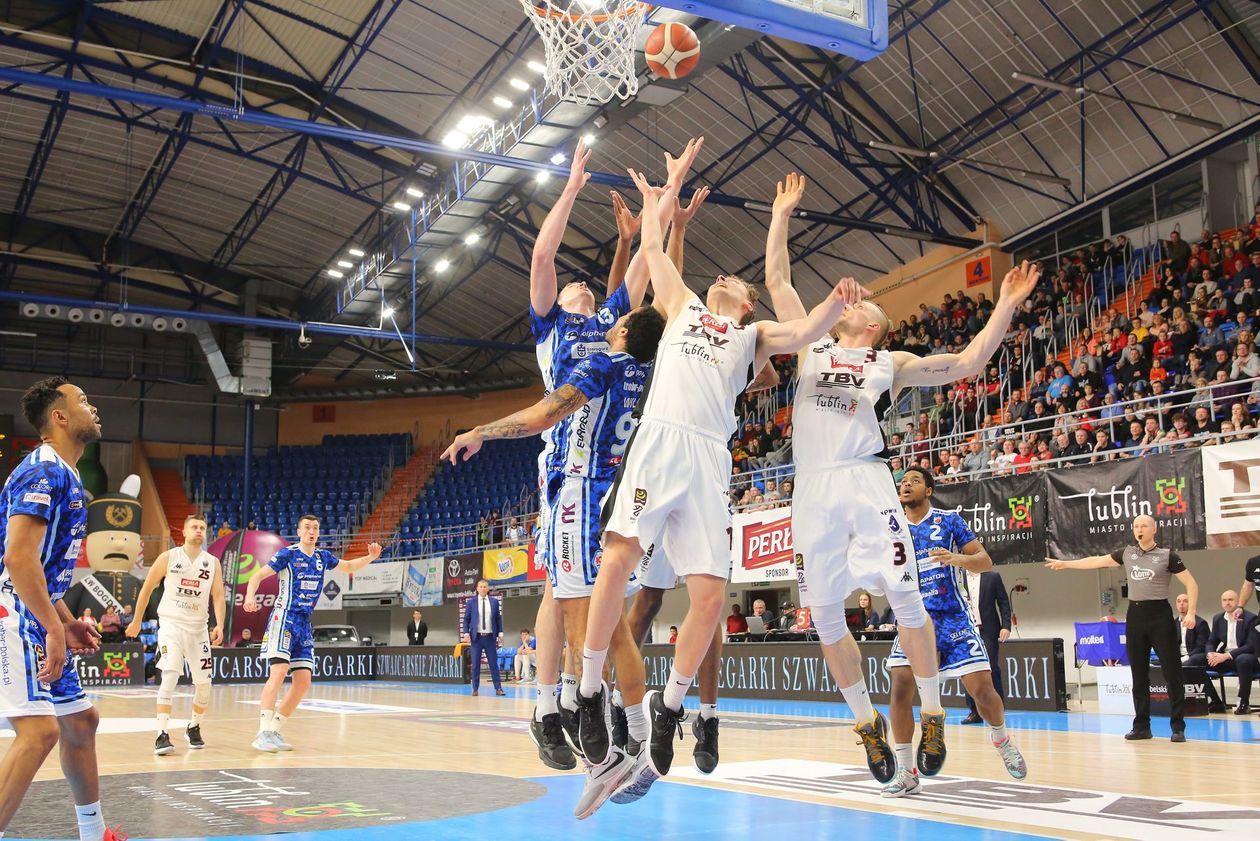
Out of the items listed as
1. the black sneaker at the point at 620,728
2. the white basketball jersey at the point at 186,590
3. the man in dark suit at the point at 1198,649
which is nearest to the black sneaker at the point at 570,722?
the black sneaker at the point at 620,728

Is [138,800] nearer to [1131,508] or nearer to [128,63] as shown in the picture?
[1131,508]

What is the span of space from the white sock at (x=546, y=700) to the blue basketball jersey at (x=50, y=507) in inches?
88.4

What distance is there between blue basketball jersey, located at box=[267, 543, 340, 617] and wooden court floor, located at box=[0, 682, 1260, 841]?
134 cm

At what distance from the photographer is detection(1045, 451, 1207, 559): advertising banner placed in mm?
14398

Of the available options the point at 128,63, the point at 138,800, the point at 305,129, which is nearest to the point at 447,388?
the point at 128,63

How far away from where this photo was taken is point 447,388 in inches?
1638

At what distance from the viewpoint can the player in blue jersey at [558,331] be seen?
5660 mm

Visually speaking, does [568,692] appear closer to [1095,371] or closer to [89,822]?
[89,822]

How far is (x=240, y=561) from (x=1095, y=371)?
22.6 meters

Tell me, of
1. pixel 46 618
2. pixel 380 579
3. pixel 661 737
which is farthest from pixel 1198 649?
pixel 380 579

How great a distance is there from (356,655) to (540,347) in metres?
25.5

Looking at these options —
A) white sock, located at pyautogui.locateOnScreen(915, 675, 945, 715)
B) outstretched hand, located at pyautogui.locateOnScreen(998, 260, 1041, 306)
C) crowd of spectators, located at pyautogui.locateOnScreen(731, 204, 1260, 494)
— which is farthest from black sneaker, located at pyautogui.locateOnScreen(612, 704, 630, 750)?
crowd of spectators, located at pyautogui.locateOnScreen(731, 204, 1260, 494)

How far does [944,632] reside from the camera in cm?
775

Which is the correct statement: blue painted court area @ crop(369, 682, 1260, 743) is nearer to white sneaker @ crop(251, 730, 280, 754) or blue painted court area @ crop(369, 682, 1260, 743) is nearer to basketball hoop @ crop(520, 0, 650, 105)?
white sneaker @ crop(251, 730, 280, 754)
